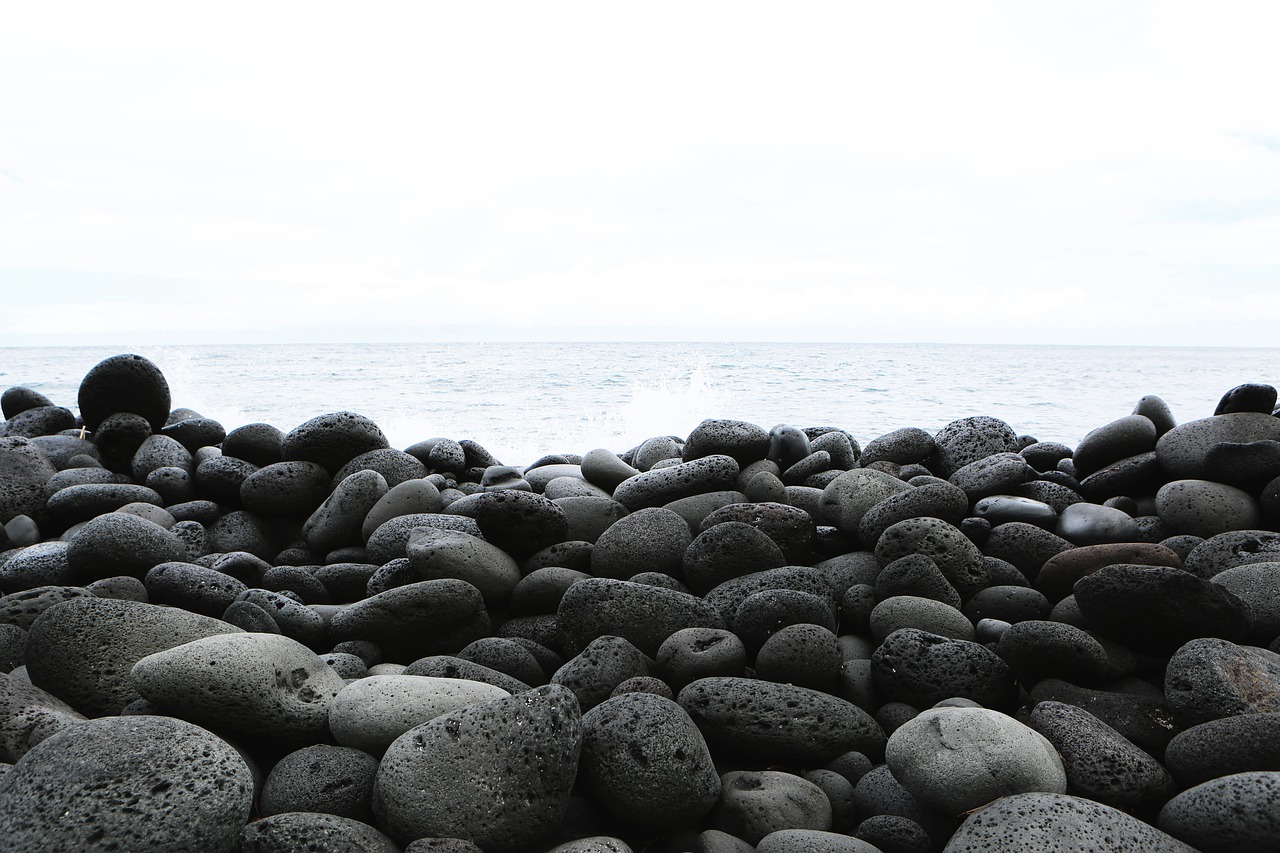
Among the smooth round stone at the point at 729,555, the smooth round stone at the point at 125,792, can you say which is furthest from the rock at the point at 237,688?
the smooth round stone at the point at 729,555

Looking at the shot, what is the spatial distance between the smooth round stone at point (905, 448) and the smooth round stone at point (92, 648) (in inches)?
163

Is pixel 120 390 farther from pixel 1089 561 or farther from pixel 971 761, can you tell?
pixel 1089 561

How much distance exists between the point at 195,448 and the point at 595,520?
339 cm

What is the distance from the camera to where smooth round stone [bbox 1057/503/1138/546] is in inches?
168

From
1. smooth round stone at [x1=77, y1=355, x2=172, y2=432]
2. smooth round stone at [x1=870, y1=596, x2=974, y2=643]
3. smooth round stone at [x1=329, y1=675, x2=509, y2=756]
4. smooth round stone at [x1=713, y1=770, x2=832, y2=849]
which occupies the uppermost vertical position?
smooth round stone at [x1=77, y1=355, x2=172, y2=432]

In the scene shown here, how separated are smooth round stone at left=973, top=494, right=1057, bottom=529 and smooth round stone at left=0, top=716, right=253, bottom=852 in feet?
12.3

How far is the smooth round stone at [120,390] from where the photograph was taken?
20.4 ft

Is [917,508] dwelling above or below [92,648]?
above

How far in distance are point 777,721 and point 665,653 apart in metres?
0.55

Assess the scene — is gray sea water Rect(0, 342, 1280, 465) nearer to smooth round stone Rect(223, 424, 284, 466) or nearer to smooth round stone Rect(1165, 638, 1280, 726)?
smooth round stone Rect(223, 424, 284, 466)

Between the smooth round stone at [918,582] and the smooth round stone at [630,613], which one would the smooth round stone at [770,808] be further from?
the smooth round stone at [918,582]

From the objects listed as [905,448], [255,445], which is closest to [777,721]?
[905,448]

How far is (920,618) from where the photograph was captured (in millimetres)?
3414

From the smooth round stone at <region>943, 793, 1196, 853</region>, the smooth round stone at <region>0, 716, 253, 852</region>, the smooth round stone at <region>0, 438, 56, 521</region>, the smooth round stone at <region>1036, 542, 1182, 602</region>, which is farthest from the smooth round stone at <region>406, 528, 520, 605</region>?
the smooth round stone at <region>0, 438, 56, 521</region>
